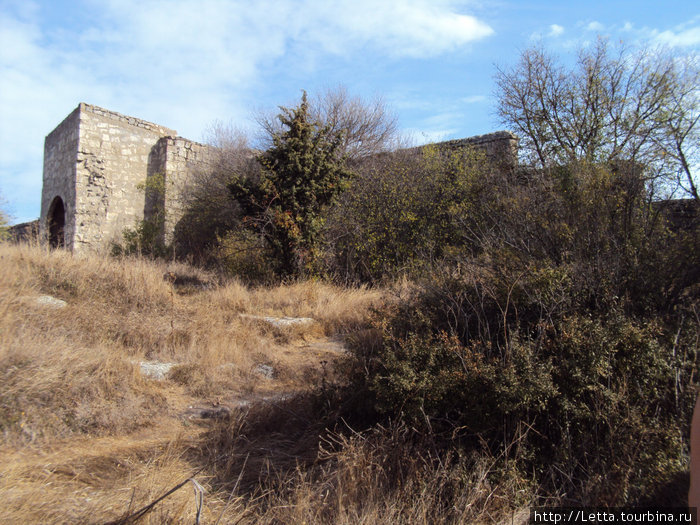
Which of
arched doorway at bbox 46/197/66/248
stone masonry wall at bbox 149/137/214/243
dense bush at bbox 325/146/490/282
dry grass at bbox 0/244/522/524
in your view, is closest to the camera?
dry grass at bbox 0/244/522/524

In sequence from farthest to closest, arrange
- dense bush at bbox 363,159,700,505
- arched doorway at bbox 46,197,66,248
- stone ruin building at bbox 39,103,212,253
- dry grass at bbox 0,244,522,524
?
arched doorway at bbox 46,197,66,248
stone ruin building at bbox 39,103,212,253
dense bush at bbox 363,159,700,505
dry grass at bbox 0,244,522,524

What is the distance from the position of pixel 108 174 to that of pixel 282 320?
936 centimetres

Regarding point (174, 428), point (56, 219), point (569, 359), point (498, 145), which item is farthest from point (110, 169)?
point (569, 359)

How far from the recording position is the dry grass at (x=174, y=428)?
281 centimetres

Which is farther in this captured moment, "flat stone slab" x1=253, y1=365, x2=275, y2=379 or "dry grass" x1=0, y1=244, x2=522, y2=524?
"flat stone slab" x1=253, y1=365, x2=275, y2=379

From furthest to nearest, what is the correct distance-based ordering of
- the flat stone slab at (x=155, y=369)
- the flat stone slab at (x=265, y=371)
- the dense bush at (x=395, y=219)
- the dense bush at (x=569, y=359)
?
1. the dense bush at (x=395, y=219)
2. the flat stone slab at (x=265, y=371)
3. the flat stone slab at (x=155, y=369)
4. the dense bush at (x=569, y=359)

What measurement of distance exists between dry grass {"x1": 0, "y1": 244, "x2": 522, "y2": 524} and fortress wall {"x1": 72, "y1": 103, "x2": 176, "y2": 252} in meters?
6.30

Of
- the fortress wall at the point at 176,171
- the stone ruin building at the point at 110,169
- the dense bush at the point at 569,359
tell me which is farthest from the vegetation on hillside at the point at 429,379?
the fortress wall at the point at 176,171

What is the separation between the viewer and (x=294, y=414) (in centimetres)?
435

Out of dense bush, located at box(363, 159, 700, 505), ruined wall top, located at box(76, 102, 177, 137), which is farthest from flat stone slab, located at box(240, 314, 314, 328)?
ruined wall top, located at box(76, 102, 177, 137)

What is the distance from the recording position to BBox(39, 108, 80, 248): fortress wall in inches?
515

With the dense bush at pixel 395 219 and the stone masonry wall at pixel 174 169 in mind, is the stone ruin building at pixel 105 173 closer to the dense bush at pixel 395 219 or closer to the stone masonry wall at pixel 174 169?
the stone masonry wall at pixel 174 169

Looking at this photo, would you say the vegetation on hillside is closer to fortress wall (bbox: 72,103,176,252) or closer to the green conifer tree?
the green conifer tree

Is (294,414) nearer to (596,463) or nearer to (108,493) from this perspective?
(108,493)
